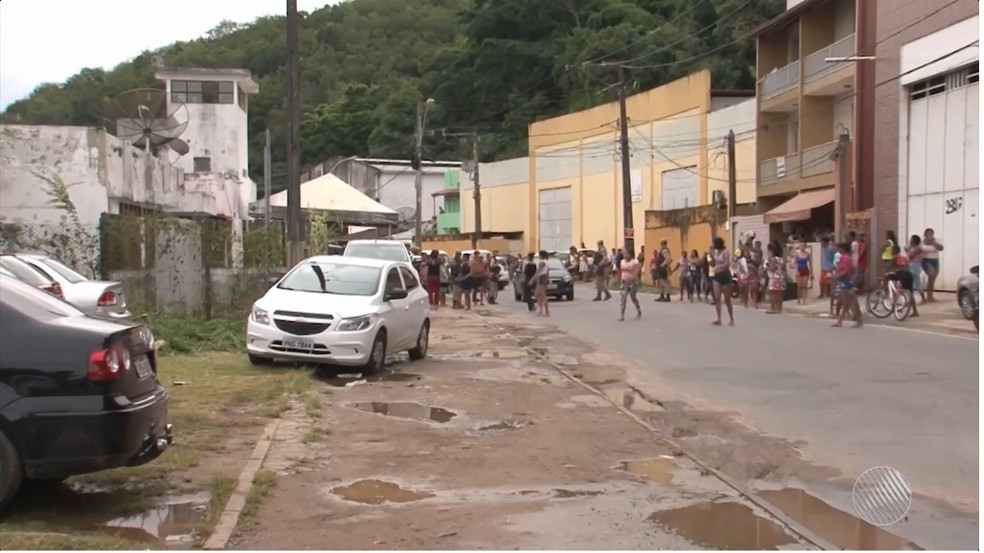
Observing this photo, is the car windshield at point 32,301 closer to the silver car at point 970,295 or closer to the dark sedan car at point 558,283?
the silver car at point 970,295

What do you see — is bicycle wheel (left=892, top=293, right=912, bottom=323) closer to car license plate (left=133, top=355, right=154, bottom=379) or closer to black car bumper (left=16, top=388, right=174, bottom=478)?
car license plate (left=133, top=355, right=154, bottom=379)

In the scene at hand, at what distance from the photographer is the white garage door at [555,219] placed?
6029 centimetres

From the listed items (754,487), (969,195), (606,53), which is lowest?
(754,487)

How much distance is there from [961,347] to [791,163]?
22.7 meters

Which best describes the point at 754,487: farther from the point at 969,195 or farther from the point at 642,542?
the point at 969,195

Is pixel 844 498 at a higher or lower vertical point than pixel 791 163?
lower

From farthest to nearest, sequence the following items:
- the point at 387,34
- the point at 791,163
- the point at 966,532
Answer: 1. the point at 387,34
2. the point at 791,163
3. the point at 966,532

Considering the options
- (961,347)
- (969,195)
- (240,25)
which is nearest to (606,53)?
(240,25)

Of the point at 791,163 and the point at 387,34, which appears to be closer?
the point at 791,163

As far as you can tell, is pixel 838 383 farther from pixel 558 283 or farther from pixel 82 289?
pixel 558 283

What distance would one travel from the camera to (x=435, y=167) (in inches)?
3364

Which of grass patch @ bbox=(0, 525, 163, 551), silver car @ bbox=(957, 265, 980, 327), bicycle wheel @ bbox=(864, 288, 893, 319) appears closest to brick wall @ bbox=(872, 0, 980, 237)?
bicycle wheel @ bbox=(864, 288, 893, 319)

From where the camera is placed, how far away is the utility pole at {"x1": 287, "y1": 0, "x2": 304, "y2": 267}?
1934 cm

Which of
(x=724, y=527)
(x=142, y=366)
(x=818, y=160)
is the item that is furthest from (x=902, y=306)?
(x=142, y=366)
